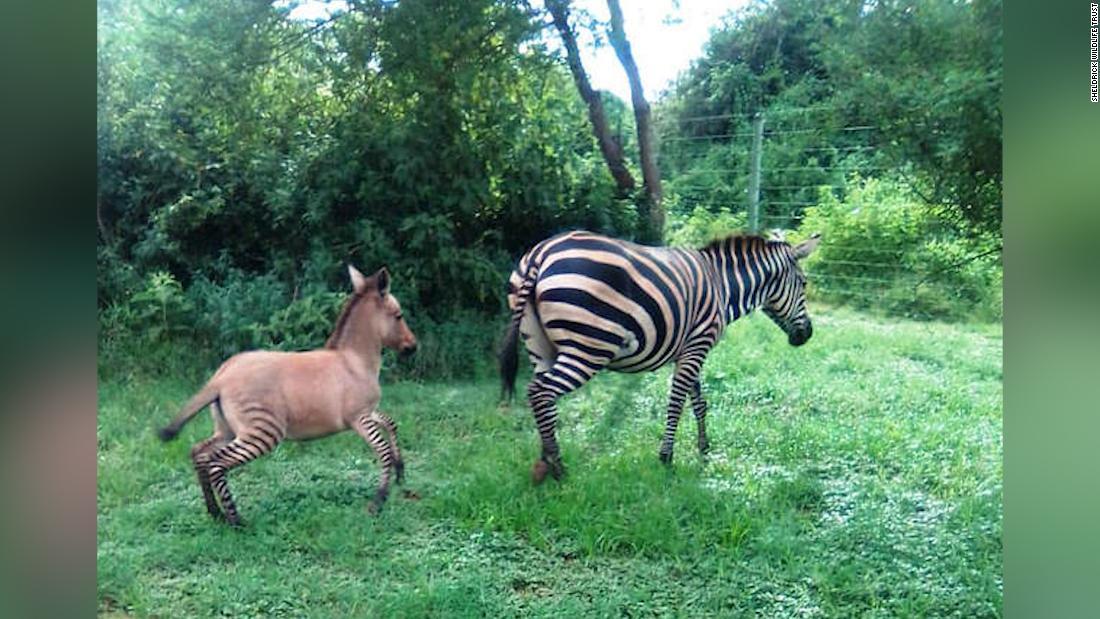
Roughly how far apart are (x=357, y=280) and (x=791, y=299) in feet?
5.48

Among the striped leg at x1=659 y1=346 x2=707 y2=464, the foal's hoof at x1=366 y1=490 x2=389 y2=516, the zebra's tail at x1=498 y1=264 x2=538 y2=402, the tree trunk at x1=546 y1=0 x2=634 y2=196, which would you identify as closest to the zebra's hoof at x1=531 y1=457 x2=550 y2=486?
the zebra's tail at x1=498 y1=264 x2=538 y2=402

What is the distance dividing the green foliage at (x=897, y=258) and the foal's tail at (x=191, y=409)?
7.66ft

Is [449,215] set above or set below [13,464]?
above

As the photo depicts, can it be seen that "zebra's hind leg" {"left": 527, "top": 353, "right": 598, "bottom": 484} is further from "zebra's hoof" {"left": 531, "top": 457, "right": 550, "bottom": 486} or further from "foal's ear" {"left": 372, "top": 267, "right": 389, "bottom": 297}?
"foal's ear" {"left": 372, "top": 267, "right": 389, "bottom": 297}

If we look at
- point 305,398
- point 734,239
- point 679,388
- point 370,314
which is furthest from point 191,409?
point 734,239

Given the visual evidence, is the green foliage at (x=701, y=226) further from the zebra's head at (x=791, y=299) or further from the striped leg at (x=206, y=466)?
the striped leg at (x=206, y=466)

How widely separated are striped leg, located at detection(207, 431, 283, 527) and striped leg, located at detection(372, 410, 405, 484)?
40 cm

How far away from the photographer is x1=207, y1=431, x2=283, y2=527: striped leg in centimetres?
365

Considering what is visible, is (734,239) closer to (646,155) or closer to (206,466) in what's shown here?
(646,155)

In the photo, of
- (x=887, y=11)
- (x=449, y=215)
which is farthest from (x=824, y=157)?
(x=449, y=215)

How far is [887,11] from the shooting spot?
3.71 m

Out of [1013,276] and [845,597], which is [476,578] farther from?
[1013,276]

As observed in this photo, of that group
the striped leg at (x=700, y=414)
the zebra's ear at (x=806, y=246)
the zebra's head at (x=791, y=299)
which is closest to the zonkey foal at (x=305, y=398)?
the striped leg at (x=700, y=414)

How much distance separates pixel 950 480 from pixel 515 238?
1.88m
